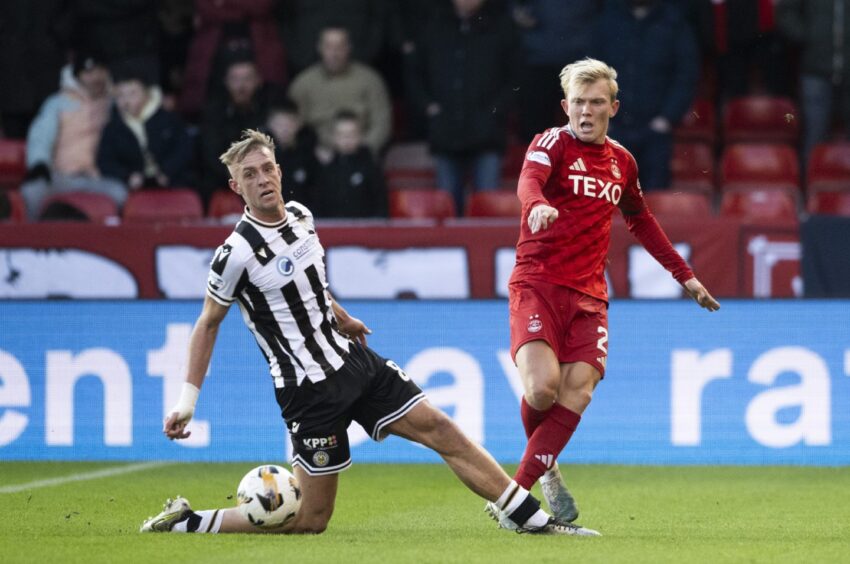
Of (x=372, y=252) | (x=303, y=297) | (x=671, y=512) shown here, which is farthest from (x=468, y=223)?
(x=303, y=297)

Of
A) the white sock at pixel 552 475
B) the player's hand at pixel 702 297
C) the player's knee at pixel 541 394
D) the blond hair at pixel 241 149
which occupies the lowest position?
the white sock at pixel 552 475

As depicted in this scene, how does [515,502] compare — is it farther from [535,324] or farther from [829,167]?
[829,167]

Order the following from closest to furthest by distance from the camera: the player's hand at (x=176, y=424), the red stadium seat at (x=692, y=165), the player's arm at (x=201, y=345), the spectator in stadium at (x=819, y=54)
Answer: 1. the player's hand at (x=176, y=424)
2. the player's arm at (x=201, y=345)
3. the spectator in stadium at (x=819, y=54)
4. the red stadium seat at (x=692, y=165)

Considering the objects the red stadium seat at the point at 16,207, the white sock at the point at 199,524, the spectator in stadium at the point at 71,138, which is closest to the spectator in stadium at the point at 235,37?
the spectator in stadium at the point at 71,138

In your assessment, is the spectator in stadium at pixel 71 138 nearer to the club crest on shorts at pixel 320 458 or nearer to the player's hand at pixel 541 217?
the club crest on shorts at pixel 320 458

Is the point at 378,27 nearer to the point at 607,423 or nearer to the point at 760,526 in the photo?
the point at 607,423

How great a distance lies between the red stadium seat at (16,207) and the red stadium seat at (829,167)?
678cm

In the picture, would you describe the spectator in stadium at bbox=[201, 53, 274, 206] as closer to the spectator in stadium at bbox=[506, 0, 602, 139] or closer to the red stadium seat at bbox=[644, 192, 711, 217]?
the spectator in stadium at bbox=[506, 0, 602, 139]

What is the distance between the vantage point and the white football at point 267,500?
6.43m

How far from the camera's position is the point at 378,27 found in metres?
13.5

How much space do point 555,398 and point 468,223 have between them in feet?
15.7

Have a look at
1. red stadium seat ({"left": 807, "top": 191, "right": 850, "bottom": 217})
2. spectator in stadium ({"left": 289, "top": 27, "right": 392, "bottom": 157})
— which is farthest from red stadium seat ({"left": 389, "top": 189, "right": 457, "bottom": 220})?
red stadium seat ({"left": 807, "top": 191, "right": 850, "bottom": 217})

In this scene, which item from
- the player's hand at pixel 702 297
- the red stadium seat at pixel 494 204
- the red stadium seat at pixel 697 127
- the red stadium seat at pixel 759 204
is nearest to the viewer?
the player's hand at pixel 702 297

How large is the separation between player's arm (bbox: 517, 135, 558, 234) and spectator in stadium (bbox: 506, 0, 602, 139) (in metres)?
6.76
